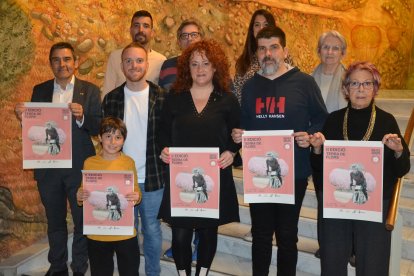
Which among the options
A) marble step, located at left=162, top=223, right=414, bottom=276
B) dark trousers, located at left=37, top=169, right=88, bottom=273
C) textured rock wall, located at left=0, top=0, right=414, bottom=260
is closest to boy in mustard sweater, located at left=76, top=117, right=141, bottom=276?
dark trousers, located at left=37, top=169, right=88, bottom=273

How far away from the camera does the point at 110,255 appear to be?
2.70 meters

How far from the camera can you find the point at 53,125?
2.86 m

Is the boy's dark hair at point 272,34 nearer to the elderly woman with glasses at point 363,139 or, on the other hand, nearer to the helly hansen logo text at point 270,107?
the helly hansen logo text at point 270,107

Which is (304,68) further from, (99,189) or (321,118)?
(99,189)

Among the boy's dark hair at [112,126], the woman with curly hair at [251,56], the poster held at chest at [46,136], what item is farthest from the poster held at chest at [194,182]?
the woman with curly hair at [251,56]

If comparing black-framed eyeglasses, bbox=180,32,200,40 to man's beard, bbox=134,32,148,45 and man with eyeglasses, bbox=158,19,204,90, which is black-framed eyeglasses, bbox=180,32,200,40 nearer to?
man with eyeglasses, bbox=158,19,204,90

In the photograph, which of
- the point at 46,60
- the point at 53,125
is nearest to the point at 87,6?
the point at 46,60

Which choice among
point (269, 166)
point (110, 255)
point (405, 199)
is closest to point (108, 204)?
point (110, 255)

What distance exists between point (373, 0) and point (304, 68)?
232cm

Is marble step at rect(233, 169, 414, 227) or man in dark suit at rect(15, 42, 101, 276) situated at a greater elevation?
man in dark suit at rect(15, 42, 101, 276)

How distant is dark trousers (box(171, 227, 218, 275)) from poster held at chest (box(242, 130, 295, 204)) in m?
0.38

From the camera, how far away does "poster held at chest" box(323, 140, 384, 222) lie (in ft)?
7.14

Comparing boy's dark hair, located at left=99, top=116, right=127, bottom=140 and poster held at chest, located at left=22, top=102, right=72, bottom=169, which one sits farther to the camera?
poster held at chest, located at left=22, top=102, right=72, bottom=169

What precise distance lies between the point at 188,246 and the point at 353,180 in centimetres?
107
